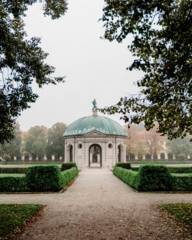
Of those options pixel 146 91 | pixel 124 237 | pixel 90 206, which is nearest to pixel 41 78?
pixel 146 91

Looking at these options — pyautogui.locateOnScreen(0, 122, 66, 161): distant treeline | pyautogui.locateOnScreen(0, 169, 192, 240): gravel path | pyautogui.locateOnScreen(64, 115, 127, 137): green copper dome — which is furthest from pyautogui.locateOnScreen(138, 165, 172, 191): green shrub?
pyautogui.locateOnScreen(0, 122, 66, 161): distant treeline

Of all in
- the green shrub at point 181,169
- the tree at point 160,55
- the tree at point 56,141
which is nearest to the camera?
the tree at point 160,55

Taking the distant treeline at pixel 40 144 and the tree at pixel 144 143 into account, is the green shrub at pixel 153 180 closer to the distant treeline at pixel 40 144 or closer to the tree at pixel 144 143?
the distant treeline at pixel 40 144

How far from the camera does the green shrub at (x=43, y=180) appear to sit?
2234 centimetres

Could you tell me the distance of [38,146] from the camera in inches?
3285

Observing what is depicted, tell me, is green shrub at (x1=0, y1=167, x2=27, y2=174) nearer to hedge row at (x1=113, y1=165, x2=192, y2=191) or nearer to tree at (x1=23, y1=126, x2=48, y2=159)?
hedge row at (x1=113, y1=165, x2=192, y2=191)

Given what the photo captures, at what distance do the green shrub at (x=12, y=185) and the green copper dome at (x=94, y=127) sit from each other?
36.7 m

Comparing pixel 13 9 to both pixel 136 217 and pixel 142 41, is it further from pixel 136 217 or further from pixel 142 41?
pixel 136 217

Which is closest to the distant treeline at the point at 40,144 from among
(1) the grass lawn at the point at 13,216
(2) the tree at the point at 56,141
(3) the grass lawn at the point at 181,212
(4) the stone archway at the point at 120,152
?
(2) the tree at the point at 56,141

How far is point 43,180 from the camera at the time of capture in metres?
22.5

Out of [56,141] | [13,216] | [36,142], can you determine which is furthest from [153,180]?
[36,142]

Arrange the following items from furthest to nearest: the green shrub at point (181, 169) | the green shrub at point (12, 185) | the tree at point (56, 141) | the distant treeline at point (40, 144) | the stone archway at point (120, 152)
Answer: the distant treeline at point (40, 144) → the tree at point (56, 141) → the stone archway at point (120, 152) → the green shrub at point (181, 169) → the green shrub at point (12, 185)

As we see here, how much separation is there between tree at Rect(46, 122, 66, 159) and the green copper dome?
1574cm

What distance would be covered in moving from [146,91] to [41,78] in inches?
167
